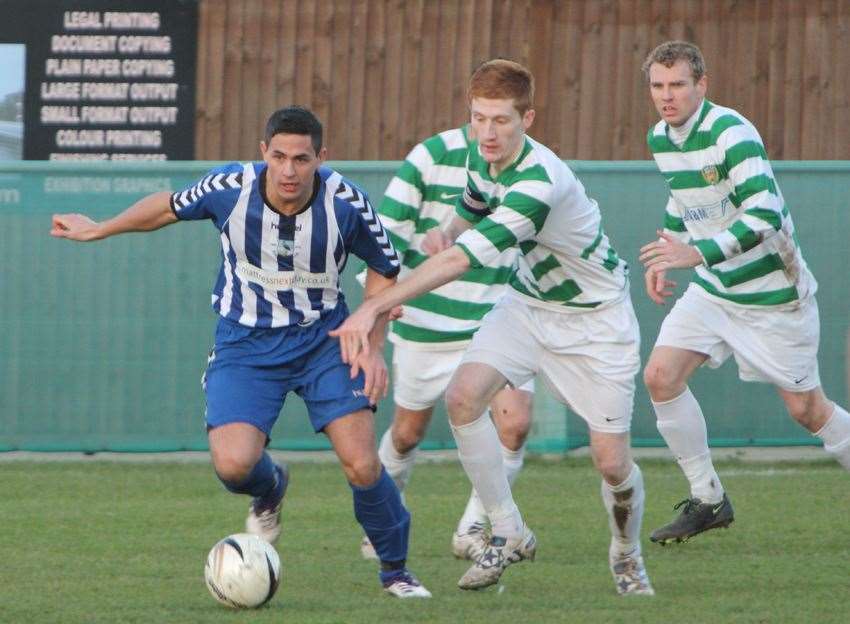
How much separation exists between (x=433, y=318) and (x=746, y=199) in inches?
58.8

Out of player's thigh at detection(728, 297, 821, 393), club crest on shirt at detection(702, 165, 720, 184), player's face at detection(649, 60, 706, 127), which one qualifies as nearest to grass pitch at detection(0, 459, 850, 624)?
player's thigh at detection(728, 297, 821, 393)

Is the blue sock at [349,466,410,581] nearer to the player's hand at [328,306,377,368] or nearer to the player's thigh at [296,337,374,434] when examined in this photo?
the player's thigh at [296,337,374,434]

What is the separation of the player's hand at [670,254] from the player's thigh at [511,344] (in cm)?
52

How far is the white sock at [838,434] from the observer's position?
25.7ft

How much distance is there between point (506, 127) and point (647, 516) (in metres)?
2.93

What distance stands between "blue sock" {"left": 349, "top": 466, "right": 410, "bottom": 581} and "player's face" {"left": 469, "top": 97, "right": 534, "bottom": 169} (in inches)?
48.0

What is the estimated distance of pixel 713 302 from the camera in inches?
313

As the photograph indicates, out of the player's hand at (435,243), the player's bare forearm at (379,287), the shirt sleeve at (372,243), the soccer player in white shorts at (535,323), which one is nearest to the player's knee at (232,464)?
the player's bare forearm at (379,287)

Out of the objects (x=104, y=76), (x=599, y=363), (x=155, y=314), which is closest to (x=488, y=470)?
(x=599, y=363)

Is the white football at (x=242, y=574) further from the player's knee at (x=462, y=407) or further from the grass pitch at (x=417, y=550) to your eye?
the player's knee at (x=462, y=407)

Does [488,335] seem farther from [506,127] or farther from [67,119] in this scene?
[67,119]

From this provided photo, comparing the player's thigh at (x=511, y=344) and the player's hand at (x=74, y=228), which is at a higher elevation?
the player's hand at (x=74, y=228)

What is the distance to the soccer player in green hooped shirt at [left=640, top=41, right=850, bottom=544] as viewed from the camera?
7.55 metres

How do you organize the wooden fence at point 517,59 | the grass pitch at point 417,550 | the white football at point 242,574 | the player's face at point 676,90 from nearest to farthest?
the white football at point 242,574
the grass pitch at point 417,550
the player's face at point 676,90
the wooden fence at point 517,59
